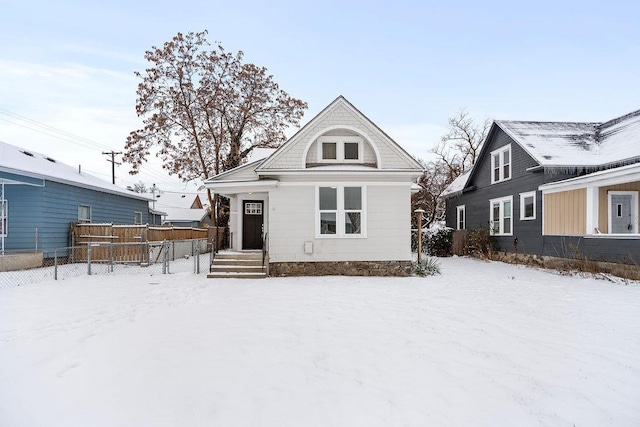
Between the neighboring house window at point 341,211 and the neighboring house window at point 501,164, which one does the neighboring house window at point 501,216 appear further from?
the neighboring house window at point 341,211

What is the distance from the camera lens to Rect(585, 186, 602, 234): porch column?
1156 cm

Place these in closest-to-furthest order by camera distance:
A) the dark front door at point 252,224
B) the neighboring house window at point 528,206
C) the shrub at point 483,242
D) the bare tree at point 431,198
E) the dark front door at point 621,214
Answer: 1. the dark front door at point 621,214
2. the dark front door at point 252,224
3. the neighboring house window at point 528,206
4. the shrub at point 483,242
5. the bare tree at point 431,198

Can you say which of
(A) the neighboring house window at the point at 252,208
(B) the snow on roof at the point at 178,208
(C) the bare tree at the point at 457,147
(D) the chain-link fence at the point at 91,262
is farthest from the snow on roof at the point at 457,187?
(B) the snow on roof at the point at 178,208

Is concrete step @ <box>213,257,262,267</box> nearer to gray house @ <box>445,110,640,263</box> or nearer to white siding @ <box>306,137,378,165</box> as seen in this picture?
white siding @ <box>306,137,378,165</box>

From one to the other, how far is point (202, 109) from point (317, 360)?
74.7ft

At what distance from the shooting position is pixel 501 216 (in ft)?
56.2

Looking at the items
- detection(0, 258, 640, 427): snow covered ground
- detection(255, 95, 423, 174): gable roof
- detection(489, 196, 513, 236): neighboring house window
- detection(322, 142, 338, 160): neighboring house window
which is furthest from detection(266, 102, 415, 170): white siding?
detection(489, 196, 513, 236): neighboring house window

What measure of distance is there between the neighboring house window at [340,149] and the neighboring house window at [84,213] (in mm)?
12018

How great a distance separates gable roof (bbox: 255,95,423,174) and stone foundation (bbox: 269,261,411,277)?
3.35m

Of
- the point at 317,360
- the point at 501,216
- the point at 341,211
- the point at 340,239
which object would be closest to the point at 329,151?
the point at 341,211

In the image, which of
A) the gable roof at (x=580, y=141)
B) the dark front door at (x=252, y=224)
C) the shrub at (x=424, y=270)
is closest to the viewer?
the shrub at (x=424, y=270)

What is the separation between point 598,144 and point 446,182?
17.2 metres

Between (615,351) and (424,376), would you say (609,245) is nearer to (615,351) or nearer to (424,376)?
(615,351)

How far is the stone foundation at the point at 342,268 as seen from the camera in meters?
11.4
